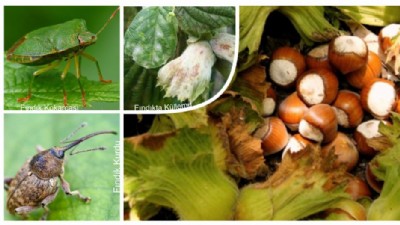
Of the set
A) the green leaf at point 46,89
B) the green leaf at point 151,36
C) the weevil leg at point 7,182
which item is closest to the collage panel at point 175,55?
the green leaf at point 151,36

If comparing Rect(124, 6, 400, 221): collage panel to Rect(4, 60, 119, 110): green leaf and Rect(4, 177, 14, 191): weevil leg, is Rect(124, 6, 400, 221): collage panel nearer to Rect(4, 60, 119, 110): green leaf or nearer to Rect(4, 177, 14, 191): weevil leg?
Rect(4, 60, 119, 110): green leaf

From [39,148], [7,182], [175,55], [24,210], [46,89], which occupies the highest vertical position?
[175,55]

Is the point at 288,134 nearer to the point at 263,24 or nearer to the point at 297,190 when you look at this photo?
the point at 297,190

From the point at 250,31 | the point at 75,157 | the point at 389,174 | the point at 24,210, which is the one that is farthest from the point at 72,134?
the point at 389,174

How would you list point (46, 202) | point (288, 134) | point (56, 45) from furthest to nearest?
point (288, 134)
point (46, 202)
point (56, 45)

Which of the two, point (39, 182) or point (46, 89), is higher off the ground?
point (46, 89)

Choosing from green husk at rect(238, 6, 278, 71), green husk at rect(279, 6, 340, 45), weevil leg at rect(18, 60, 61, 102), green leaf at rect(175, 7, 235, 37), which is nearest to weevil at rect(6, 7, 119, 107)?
weevil leg at rect(18, 60, 61, 102)

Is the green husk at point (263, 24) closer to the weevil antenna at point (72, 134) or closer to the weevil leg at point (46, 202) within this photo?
the weevil antenna at point (72, 134)

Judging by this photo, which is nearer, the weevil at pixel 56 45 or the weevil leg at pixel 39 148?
the weevil at pixel 56 45

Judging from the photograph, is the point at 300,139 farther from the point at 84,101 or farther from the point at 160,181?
the point at 84,101
